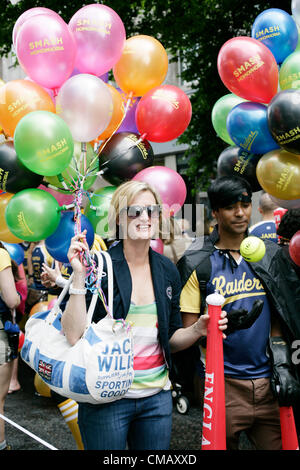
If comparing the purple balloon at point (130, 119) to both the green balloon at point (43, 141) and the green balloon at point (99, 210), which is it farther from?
the green balloon at point (43, 141)

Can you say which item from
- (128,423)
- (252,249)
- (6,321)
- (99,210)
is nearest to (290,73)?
(252,249)

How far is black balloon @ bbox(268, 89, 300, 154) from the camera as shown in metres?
2.24

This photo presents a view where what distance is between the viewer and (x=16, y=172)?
2.46 meters

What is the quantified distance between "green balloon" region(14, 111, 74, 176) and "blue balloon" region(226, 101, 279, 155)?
1.00 meters

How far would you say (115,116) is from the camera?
2812mm

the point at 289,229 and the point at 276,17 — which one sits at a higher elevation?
the point at 276,17

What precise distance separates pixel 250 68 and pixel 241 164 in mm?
574

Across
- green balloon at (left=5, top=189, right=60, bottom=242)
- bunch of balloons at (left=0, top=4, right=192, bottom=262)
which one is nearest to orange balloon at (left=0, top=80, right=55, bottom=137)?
bunch of balloons at (left=0, top=4, right=192, bottom=262)

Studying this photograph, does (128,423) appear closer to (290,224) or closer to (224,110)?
(290,224)

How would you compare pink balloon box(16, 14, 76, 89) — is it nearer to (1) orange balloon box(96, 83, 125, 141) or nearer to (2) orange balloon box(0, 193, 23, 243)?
(1) orange balloon box(96, 83, 125, 141)

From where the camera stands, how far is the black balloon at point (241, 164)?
2.76 metres
